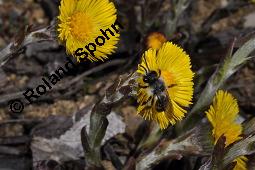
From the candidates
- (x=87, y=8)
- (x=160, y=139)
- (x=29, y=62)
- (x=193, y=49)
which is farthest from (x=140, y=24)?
(x=87, y=8)

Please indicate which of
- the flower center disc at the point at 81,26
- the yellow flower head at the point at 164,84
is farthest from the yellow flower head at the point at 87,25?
the yellow flower head at the point at 164,84

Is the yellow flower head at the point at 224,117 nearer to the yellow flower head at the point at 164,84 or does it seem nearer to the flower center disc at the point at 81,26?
the yellow flower head at the point at 164,84

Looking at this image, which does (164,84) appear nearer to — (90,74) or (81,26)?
(81,26)

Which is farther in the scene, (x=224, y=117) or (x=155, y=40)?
(x=155, y=40)

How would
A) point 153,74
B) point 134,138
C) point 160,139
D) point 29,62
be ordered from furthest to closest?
1. point 29,62
2. point 134,138
3. point 160,139
4. point 153,74

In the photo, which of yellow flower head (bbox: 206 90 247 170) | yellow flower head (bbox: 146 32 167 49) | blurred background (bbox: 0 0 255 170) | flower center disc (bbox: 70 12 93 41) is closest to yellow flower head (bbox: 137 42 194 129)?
yellow flower head (bbox: 206 90 247 170)

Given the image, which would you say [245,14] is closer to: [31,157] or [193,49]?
[193,49]

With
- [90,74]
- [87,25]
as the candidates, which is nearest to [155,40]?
[90,74]
